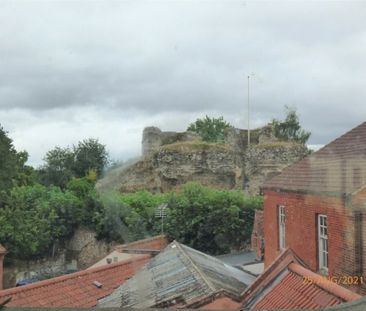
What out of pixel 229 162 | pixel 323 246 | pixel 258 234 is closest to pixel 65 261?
pixel 229 162

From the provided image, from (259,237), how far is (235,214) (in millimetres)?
2665

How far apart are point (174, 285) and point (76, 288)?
2.92m

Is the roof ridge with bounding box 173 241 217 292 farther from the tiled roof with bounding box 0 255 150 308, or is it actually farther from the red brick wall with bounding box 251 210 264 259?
the red brick wall with bounding box 251 210 264 259

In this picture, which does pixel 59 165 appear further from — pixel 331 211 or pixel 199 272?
pixel 199 272

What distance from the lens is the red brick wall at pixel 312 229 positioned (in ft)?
13.3

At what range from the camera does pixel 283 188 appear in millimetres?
6918

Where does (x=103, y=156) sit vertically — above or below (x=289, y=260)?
above

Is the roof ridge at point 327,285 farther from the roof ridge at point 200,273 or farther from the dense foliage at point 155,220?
the dense foliage at point 155,220

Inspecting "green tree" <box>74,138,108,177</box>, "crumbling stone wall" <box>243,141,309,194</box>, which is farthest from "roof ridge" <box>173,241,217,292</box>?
"crumbling stone wall" <box>243,141,309,194</box>

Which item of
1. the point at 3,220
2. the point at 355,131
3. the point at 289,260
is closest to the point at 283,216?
the point at 289,260

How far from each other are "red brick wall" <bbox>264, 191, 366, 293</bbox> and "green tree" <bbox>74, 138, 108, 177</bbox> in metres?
2.02

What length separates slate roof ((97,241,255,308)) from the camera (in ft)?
14.7

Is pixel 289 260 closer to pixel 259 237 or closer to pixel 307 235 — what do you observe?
pixel 307 235

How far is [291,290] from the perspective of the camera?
462cm
